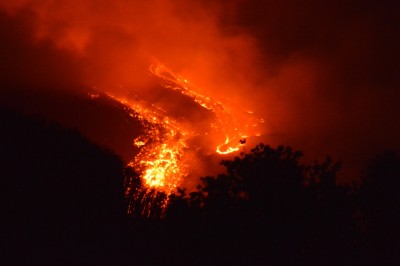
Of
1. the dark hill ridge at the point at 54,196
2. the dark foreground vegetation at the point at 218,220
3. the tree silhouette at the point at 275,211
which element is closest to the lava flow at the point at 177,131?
the dark hill ridge at the point at 54,196

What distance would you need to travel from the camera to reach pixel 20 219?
617 inches

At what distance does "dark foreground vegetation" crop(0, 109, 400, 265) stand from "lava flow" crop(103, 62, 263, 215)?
15.7ft

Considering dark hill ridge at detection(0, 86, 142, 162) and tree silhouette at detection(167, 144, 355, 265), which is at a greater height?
dark hill ridge at detection(0, 86, 142, 162)

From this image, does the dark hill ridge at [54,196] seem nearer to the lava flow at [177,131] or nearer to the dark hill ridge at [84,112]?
the lava flow at [177,131]

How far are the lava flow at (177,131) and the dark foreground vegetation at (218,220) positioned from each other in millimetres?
4787

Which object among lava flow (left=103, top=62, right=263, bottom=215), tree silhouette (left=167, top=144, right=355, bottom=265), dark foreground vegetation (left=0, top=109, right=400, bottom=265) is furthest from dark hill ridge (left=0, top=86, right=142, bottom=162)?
tree silhouette (left=167, top=144, right=355, bottom=265)

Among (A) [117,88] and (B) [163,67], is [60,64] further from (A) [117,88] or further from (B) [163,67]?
(B) [163,67]

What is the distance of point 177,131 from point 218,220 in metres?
24.9

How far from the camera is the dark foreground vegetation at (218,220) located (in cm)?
1180

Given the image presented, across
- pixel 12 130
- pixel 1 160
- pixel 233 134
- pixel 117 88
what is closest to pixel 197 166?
pixel 233 134

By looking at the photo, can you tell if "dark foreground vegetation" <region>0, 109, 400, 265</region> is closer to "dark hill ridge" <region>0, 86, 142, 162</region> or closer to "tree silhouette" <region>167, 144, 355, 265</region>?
"tree silhouette" <region>167, 144, 355, 265</region>

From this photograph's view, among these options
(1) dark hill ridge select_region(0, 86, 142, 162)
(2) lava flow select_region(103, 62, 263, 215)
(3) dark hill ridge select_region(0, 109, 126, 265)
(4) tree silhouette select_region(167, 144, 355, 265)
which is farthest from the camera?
(1) dark hill ridge select_region(0, 86, 142, 162)

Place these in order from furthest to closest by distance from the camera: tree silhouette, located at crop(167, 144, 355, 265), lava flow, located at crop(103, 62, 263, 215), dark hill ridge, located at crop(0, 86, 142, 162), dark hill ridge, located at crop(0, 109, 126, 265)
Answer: dark hill ridge, located at crop(0, 86, 142, 162) < lava flow, located at crop(103, 62, 263, 215) < dark hill ridge, located at crop(0, 109, 126, 265) < tree silhouette, located at crop(167, 144, 355, 265)

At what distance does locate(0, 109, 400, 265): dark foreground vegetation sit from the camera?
38.7ft
